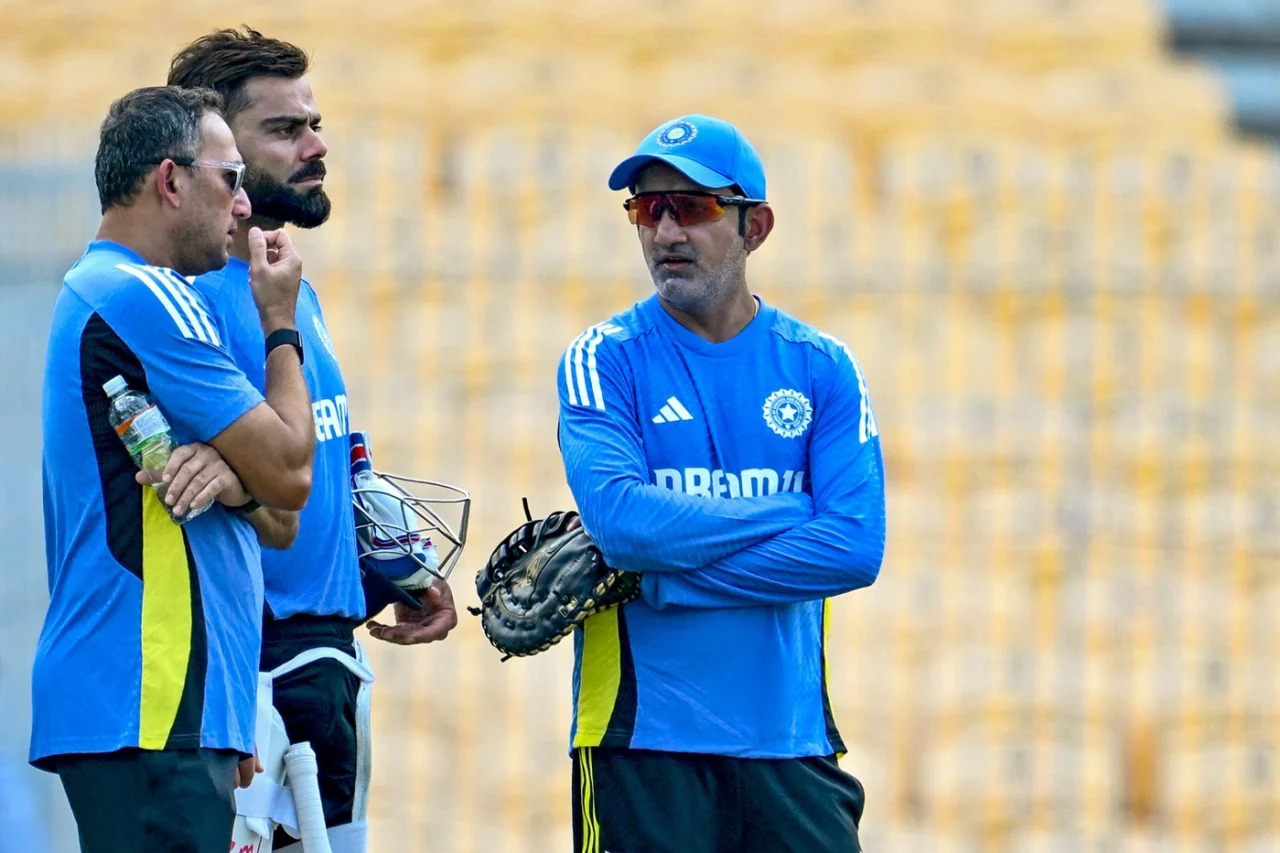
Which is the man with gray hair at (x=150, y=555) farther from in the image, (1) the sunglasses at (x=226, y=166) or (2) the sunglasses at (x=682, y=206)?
(2) the sunglasses at (x=682, y=206)

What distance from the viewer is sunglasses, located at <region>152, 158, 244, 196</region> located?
3.37 meters

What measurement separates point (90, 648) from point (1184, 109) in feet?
20.1

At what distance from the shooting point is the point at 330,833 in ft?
12.9

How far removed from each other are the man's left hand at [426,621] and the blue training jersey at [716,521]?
451mm

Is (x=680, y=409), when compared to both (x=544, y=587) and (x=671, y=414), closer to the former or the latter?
(x=671, y=414)

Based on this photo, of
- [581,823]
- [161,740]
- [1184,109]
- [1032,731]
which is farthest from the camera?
[1184,109]

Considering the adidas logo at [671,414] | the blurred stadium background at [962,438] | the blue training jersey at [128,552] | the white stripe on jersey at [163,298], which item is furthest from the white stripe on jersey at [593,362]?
the blurred stadium background at [962,438]

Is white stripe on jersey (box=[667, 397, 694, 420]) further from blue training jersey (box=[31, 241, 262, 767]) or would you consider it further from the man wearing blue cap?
blue training jersey (box=[31, 241, 262, 767])

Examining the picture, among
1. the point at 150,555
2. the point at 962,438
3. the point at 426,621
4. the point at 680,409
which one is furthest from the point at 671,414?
the point at 962,438

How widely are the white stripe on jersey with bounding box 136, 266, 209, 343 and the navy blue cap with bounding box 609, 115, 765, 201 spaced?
0.91 metres

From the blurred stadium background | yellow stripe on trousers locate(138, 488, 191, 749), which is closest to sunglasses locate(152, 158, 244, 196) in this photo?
yellow stripe on trousers locate(138, 488, 191, 749)

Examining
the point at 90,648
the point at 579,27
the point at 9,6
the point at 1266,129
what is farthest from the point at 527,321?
the point at 90,648

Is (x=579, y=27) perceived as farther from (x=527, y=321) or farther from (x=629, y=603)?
(x=629, y=603)

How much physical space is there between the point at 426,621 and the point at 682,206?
3.47ft
